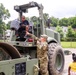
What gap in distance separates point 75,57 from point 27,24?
4.44 metres

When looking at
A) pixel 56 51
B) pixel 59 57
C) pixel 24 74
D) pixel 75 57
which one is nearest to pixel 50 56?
pixel 56 51

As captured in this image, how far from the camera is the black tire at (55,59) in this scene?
921cm

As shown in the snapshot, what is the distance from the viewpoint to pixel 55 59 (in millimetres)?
9547

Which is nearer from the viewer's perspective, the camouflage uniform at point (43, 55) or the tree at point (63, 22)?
the camouflage uniform at point (43, 55)

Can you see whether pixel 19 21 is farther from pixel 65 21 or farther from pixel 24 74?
pixel 65 21

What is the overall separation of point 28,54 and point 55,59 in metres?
1.04

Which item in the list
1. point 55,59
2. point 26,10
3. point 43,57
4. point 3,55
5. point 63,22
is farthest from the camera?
point 63,22

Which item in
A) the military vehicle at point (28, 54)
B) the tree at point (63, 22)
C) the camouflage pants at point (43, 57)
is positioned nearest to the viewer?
the military vehicle at point (28, 54)

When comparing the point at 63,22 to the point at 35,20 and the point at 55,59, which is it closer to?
the point at 35,20

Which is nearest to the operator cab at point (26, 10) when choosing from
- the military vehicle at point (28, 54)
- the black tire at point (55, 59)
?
the military vehicle at point (28, 54)

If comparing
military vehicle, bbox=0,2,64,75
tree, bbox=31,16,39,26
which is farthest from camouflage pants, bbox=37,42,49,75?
tree, bbox=31,16,39,26

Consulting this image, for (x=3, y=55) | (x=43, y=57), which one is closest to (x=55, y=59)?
(x=43, y=57)

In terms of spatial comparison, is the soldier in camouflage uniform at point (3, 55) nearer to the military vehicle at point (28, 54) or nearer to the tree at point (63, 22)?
the military vehicle at point (28, 54)

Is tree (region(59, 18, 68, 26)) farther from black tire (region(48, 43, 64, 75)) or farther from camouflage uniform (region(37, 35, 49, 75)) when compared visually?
camouflage uniform (region(37, 35, 49, 75))
